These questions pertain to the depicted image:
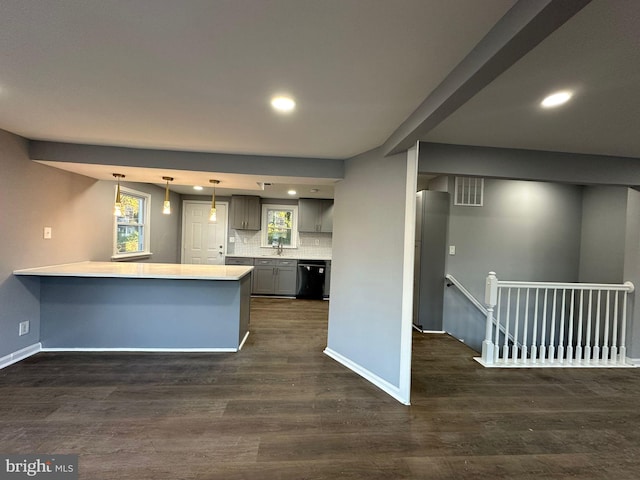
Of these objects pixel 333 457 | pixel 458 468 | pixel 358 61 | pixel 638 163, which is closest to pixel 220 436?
pixel 333 457

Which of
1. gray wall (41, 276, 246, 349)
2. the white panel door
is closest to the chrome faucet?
the white panel door

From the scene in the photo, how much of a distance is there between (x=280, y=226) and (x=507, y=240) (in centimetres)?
452

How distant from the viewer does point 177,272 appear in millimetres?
3213

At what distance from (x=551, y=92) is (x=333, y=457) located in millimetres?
2610

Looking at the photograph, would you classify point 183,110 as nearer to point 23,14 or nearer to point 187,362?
point 23,14

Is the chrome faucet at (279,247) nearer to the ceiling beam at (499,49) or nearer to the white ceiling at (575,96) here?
the white ceiling at (575,96)

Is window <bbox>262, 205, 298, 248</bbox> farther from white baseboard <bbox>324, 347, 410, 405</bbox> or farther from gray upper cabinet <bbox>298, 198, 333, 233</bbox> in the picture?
white baseboard <bbox>324, 347, 410, 405</bbox>

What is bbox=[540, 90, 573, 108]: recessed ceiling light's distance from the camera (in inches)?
66.7

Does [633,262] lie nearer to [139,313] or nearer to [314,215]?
[314,215]

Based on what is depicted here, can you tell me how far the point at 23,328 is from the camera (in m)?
2.85

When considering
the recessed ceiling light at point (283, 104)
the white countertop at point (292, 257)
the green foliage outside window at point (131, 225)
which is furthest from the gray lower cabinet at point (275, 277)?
the recessed ceiling light at point (283, 104)

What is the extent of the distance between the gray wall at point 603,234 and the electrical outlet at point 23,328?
726 centimetres

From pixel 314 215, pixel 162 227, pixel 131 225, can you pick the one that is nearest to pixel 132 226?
pixel 131 225

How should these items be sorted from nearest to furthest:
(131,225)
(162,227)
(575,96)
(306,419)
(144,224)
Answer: (575,96)
(306,419)
(131,225)
(144,224)
(162,227)
